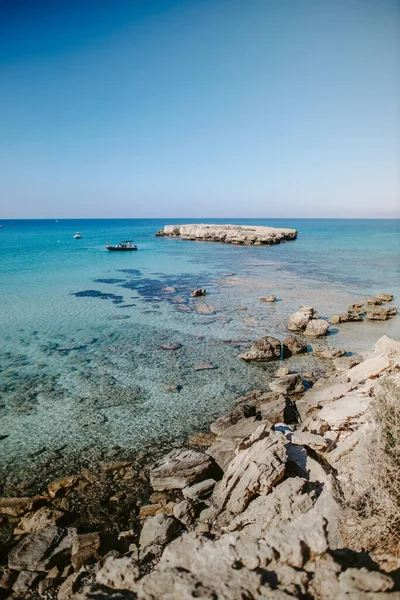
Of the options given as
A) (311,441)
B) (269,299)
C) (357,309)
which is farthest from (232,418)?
(269,299)

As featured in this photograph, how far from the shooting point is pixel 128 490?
28.2 ft

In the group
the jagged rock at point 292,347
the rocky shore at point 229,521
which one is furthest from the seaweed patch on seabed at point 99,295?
the rocky shore at point 229,521

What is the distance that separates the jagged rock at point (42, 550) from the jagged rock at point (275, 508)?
3.32 meters

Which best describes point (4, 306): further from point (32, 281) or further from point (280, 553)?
point (280, 553)

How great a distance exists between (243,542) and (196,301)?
24.2 meters

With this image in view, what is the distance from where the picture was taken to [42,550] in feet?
22.1

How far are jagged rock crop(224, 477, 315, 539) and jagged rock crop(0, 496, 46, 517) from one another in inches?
183

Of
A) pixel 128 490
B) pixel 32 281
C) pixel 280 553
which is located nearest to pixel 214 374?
pixel 128 490

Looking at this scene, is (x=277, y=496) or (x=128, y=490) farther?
(x=128, y=490)

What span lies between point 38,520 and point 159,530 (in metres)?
2.84

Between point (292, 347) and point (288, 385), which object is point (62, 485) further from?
point (292, 347)

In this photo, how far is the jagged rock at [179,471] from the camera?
337 inches

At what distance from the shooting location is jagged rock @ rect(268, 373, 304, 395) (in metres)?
13.9

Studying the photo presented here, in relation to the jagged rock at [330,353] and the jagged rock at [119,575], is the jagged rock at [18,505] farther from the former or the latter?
the jagged rock at [330,353]
